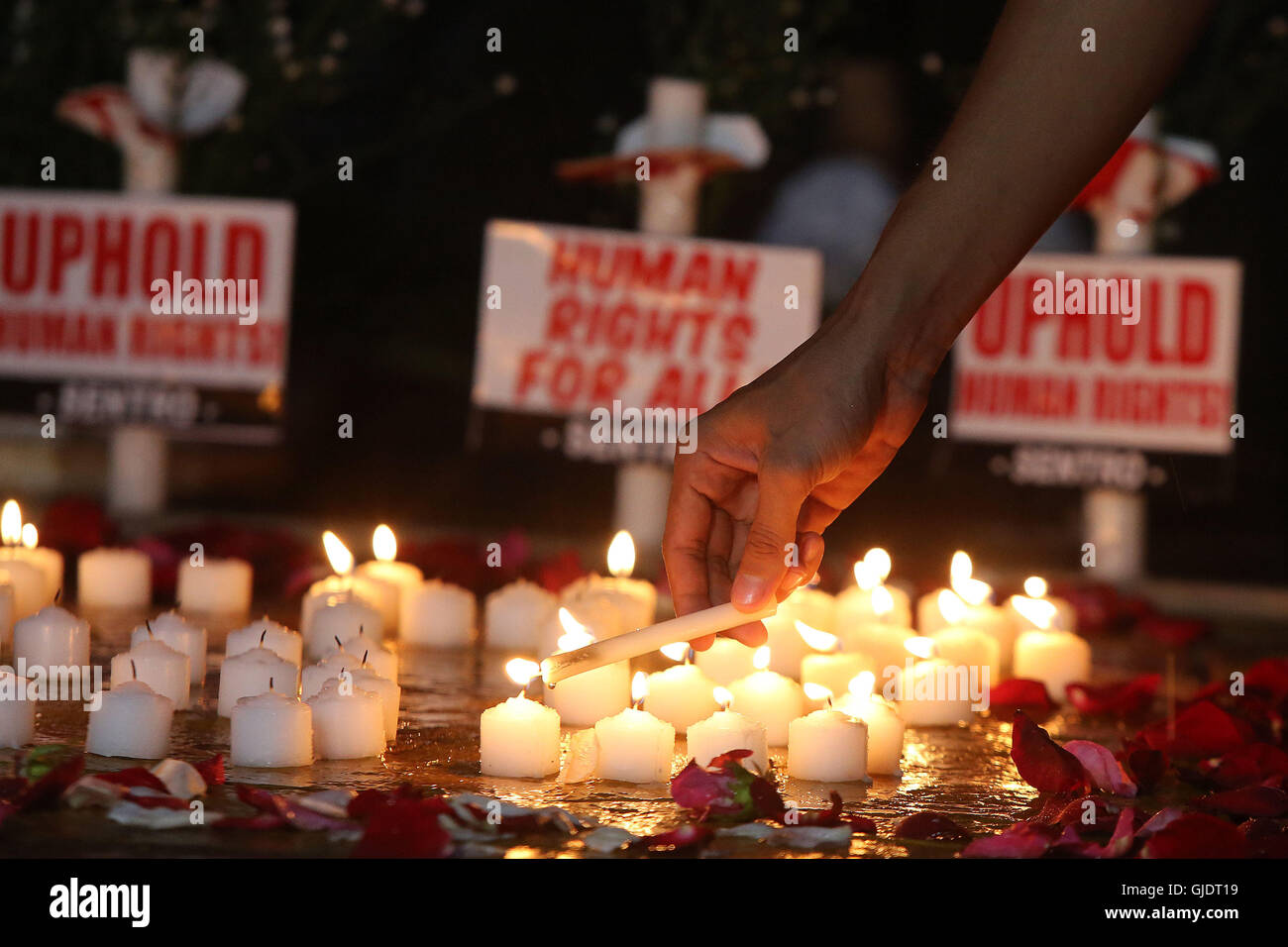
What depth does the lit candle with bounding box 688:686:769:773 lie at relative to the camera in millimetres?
1658

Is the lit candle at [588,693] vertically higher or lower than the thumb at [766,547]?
lower

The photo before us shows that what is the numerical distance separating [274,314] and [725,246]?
1.09m

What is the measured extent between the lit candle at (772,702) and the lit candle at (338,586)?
2.43 ft

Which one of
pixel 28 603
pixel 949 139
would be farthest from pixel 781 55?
pixel 949 139

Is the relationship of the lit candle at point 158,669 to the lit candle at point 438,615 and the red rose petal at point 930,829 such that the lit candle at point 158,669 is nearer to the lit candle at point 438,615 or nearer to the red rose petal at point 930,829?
the lit candle at point 438,615

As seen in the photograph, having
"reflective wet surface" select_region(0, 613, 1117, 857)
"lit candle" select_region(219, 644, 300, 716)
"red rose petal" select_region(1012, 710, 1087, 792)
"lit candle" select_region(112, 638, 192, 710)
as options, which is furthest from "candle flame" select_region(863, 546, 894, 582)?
"lit candle" select_region(112, 638, 192, 710)

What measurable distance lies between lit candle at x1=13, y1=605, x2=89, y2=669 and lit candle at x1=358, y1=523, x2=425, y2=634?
2.06 feet

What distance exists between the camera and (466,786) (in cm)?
161

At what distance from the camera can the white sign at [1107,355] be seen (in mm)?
3584

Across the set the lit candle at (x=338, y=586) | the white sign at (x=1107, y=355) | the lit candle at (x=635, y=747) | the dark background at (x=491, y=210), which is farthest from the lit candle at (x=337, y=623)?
the dark background at (x=491, y=210)

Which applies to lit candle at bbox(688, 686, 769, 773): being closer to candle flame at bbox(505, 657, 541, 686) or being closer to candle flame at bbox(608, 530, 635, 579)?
candle flame at bbox(505, 657, 541, 686)

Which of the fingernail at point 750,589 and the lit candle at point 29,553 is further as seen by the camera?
the lit candle at point 29,553

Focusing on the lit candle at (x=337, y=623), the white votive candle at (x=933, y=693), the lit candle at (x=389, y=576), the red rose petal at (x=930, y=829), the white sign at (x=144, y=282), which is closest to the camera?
the red rose petal at (x=930, y=829)
